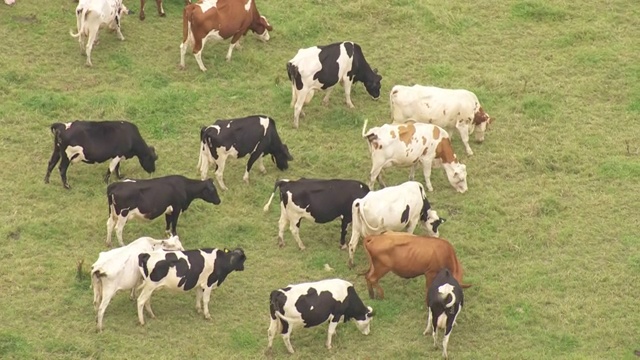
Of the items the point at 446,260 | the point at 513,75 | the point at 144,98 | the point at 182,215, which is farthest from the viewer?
the point at 513,75

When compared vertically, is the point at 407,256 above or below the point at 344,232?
above

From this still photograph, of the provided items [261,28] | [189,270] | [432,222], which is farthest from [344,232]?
[261,28]

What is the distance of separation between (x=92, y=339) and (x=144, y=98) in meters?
5.88

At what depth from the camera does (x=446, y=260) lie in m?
15.0

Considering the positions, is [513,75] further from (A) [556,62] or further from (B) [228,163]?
(B) [228,163]

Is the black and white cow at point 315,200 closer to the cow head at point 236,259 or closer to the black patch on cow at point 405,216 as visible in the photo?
the black patch on cow at point 405,216

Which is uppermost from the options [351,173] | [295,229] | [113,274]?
→ [113,274]

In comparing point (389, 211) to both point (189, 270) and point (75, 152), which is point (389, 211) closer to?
point (189, 270)

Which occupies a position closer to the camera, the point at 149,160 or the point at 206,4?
the point at 149,160

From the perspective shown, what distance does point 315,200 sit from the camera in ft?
51.3

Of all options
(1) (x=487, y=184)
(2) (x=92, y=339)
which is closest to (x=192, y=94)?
(1) (x=487, y=184)

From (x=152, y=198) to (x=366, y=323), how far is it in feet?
10.6

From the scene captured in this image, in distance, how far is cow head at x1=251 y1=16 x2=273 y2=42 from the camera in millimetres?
20750

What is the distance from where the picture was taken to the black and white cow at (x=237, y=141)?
54.8 feet
